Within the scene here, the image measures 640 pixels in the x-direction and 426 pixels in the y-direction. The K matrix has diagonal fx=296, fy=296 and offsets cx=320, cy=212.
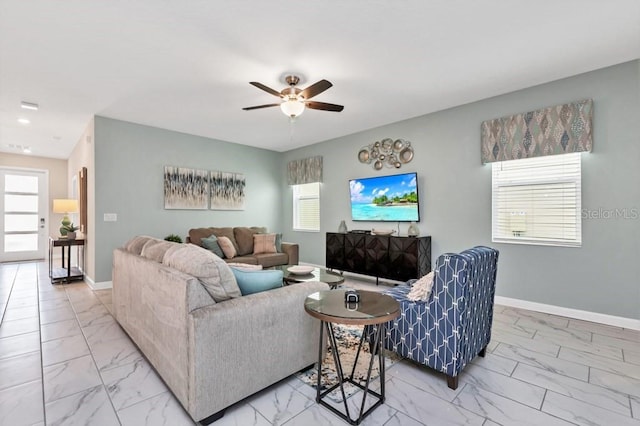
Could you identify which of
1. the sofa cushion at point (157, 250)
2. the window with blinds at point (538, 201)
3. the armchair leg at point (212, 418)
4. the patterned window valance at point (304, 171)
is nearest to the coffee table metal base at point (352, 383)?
the armchair leg at point (212, 418)

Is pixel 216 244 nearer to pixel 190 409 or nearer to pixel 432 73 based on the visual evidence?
pixel 190 409

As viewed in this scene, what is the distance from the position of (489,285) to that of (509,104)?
8.61 ft

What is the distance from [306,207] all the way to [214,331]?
16.6ft

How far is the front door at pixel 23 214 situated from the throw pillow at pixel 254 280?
27.3ft

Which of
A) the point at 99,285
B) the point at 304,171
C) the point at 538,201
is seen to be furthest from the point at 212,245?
the point at 538,201

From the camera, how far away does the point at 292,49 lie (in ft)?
9.06

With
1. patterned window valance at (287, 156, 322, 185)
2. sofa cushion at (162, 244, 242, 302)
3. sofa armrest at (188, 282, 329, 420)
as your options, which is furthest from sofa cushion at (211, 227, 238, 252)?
sofa armrest at (188, 282, 329, 420)

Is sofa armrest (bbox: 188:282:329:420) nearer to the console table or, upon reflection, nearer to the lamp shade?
the console table

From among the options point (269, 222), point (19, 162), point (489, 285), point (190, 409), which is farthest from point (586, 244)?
point (19, 162)

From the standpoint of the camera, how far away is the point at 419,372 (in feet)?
7.23

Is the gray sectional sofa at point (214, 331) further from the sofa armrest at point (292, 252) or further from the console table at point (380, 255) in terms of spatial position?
the sofa armrest at point (292, 252)

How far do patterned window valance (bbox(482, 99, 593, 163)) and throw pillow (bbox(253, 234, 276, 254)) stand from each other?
3593 mm

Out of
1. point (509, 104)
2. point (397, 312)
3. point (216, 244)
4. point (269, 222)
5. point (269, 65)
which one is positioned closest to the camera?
point (397, 312)

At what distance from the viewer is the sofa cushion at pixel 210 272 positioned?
1778 mm
